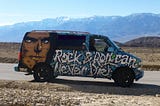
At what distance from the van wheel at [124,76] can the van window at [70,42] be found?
1.80 metres

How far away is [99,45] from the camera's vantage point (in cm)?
1769

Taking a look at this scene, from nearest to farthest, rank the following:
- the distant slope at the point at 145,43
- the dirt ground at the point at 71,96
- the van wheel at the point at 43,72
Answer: the dirt ground at the point at 71,96
the van wheel at the point at 43,72
the distant slope at the point at 145,43

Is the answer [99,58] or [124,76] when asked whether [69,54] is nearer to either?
[99,58]

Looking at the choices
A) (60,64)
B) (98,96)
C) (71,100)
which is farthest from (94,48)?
(71,100)

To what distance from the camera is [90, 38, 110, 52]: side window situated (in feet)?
57.3

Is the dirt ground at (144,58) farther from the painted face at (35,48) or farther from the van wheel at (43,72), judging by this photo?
the painted face at (35,48)

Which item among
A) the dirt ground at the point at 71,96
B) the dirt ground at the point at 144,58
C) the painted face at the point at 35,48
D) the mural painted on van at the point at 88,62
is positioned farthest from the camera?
the dirt ground at the point at 144,58

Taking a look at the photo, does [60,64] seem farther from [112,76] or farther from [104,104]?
[104,104]

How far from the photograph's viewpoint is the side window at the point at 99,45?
17.5 m

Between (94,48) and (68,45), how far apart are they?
3.43 ft

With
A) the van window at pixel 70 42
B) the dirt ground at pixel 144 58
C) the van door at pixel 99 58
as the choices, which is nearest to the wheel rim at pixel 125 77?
the van door at pixel 99 58

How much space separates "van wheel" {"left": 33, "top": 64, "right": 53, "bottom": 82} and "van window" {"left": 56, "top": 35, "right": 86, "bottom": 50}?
97cm

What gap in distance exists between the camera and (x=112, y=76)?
17484mm

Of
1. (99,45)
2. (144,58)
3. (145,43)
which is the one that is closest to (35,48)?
(99,45)
